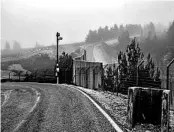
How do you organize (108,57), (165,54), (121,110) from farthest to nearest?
(108,57) → (165,54) → (121,110)

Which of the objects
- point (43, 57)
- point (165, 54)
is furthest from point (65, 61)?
point (165, 54)

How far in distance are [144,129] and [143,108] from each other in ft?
1.88

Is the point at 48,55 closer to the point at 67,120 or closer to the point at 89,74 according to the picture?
the point at 89,74

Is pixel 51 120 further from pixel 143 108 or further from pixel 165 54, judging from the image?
pixel 165 54

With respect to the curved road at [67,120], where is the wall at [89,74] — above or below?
above

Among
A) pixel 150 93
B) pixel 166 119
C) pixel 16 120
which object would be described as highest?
pixel 150 93

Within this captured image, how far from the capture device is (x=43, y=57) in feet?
440

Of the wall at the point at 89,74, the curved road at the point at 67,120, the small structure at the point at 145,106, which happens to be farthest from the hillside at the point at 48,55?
the small structure at the point at 145,106

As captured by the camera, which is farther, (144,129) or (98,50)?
(98,50)

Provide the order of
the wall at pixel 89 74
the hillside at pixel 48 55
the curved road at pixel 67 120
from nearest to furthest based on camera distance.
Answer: the curved road at pixel 67 120 → the wall at pixel 89 74 → the hillside at pixel 48 55

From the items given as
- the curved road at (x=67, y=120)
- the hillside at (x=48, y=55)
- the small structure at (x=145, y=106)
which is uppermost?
the hillside at (x=48, y=55)

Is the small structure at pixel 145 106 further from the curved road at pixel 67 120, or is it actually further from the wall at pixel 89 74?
the wall at pixel 89 74

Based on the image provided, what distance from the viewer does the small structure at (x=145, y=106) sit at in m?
5.34

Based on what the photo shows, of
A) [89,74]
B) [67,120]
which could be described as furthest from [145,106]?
[89,74]
